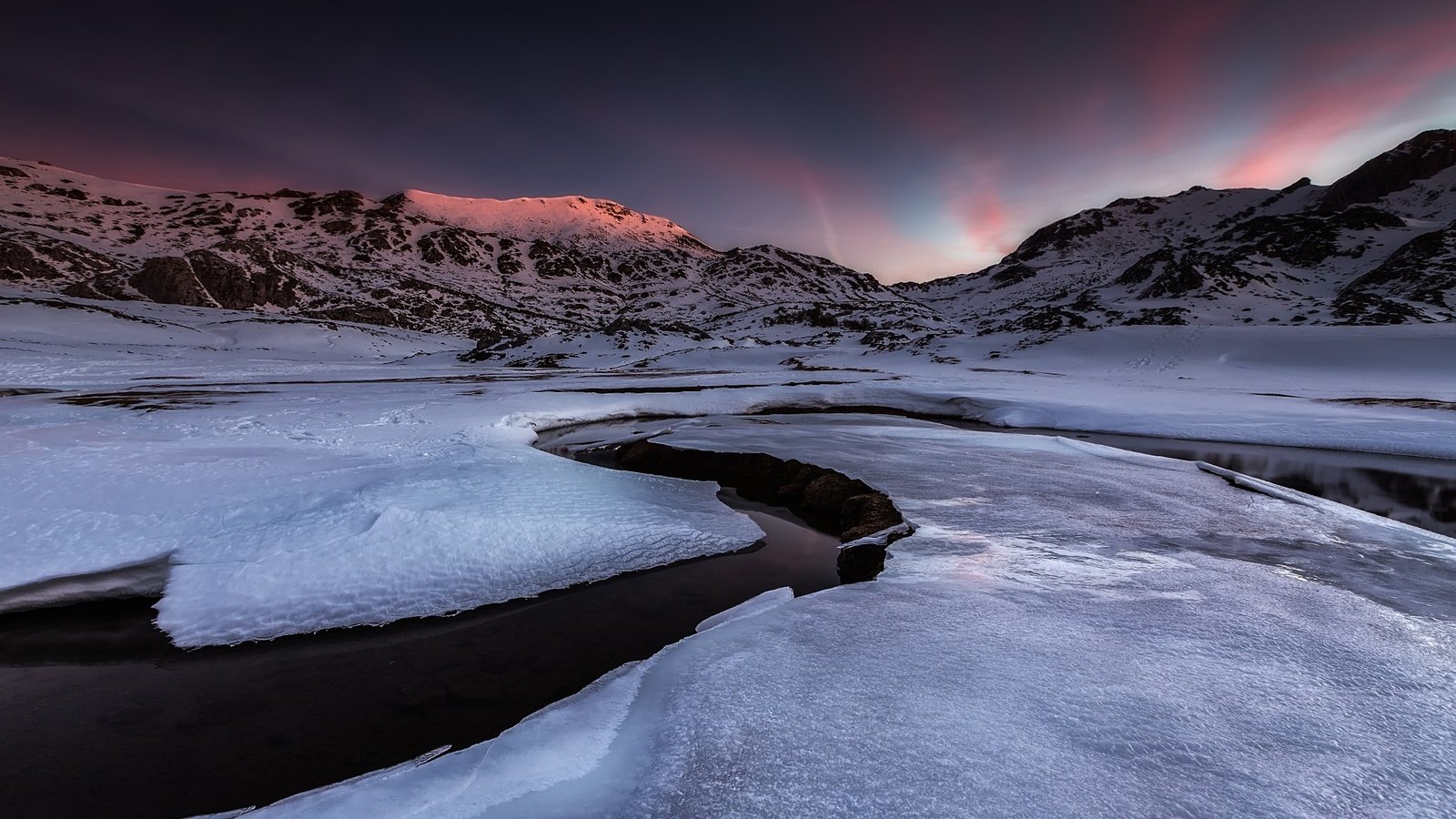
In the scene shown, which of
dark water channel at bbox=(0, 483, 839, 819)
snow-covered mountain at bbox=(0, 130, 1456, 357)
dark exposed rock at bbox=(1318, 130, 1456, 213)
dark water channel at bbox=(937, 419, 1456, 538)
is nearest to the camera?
dark water channel at bbox=(0, 483, 839, 819)

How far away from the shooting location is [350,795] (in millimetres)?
2873

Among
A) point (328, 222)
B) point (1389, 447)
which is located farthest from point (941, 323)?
point (328, 222)

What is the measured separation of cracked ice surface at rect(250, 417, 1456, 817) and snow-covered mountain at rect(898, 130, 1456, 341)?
180ft

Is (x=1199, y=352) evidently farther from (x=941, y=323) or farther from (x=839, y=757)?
(x=941, y=323)

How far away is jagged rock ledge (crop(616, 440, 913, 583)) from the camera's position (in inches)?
272

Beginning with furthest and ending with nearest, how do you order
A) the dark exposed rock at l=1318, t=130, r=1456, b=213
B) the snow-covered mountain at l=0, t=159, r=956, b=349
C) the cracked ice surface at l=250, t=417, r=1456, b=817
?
1. the dark exposed rock at l=1318, t=130, r=1456, b=213
2. the snow-covered mountain at l=0, t=159, r=956, b=349
3. the cracked ice surface at l=250, t=417, r=1456, b=817

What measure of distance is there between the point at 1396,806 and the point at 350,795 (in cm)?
485

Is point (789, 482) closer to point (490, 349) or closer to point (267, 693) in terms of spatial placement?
point (267, 693)

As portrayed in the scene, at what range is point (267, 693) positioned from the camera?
14.5 feet

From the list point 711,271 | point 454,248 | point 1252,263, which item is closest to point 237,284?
point 454,248

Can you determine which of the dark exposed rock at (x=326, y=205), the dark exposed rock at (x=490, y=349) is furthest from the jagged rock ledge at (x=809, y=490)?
the dark exposed rock at (x=326, y=205)

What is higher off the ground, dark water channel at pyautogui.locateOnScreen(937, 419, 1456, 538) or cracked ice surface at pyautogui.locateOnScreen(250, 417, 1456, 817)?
cracked ice surface at pyautogui.locateOnScreen(250, 417, 1456, 817)

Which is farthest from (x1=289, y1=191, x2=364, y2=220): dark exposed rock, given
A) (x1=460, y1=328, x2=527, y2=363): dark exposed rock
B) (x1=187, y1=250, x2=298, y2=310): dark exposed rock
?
(x1=460, y1=328, x2=527, y2=363): dark exposed rock

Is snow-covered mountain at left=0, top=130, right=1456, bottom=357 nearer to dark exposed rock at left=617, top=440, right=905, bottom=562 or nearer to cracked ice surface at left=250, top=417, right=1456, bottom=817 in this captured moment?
dark exposed rock at left=617, top=440, right=905, bottom=562
